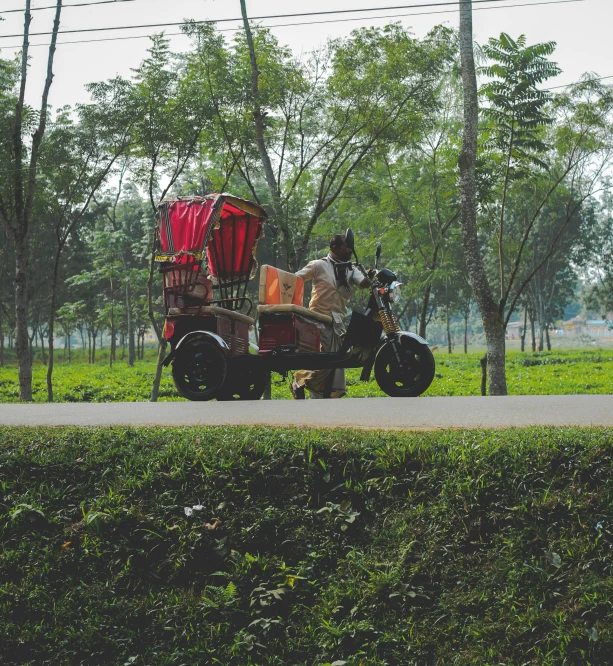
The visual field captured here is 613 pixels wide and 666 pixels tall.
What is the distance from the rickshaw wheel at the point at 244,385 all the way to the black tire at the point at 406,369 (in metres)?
1.92

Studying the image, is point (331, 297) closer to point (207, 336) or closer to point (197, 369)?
point (207, 336)

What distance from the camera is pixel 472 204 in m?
15.9

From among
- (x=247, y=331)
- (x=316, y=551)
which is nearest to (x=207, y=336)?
(x=247, y=331)

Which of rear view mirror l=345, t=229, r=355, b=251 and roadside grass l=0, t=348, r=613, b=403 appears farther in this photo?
roadside grass l=0, t=348, r=613, b=403

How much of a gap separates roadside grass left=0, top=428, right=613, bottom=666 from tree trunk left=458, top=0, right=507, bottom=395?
966 cm

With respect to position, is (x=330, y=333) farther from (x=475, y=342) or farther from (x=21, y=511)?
(x=475, y=342)

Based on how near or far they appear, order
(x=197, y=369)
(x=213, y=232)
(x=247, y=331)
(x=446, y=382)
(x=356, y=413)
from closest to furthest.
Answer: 1. (x=356, y=413)
2. (x=197, y=369)
3. (x=247, y=331)
4. (x=213, y=232)
5. (x=446, y=382)

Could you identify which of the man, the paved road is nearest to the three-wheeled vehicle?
the man

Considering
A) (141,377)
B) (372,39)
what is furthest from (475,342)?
(372,39)

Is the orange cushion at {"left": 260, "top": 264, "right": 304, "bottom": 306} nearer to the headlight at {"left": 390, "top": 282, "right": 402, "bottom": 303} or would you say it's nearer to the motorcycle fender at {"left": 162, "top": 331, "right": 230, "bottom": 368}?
the motorcycle fender at {"left": 162, "top": 331, "right": 230, "bottom": 368}

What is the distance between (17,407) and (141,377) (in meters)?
20.8

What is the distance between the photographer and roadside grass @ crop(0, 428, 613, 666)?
16.7 ft

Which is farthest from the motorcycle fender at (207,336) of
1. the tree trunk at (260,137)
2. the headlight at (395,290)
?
the tree trunk at (260,137)

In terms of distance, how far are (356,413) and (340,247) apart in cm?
377
